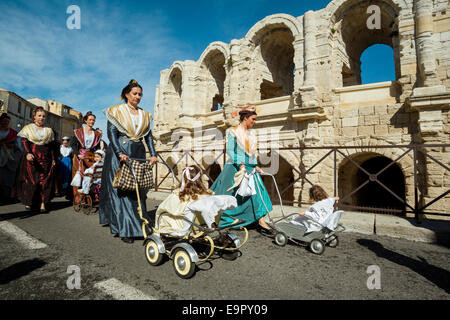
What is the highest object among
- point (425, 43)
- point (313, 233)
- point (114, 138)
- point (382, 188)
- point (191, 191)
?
point (425, 43)

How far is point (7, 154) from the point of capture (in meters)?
6.52

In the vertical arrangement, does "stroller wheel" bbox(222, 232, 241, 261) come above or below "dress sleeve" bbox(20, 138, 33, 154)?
below

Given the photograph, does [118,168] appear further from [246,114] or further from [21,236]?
[246,114]

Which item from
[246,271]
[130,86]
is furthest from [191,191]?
[130,86]

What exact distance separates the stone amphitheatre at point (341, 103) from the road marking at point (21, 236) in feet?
14.8

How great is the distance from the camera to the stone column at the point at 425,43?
7.59 metres

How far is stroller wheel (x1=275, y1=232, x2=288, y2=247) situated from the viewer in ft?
11.8

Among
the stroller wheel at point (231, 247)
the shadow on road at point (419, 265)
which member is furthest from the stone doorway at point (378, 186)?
the stroller wheel at point (231, 247)

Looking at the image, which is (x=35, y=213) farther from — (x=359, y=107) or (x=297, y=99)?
(x=359, y=107)

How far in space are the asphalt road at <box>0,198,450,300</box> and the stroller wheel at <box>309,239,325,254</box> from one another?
75 mm

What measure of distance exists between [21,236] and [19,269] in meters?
1.42

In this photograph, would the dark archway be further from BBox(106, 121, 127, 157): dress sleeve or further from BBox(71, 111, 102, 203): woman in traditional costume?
BBox(106, 121, 127, 157): dress sleeve

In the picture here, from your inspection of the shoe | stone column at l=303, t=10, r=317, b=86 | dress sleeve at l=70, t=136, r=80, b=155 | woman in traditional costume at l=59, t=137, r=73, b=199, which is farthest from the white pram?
stone column at l=303, t=10, r=317, b=86
